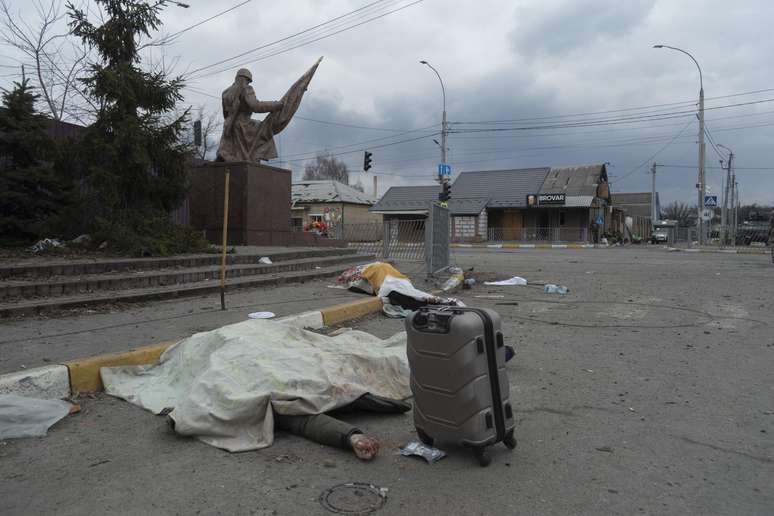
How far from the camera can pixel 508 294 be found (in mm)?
11148

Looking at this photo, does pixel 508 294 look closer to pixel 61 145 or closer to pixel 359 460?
pixel 359 460

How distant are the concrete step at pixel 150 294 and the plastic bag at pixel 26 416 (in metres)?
3.28

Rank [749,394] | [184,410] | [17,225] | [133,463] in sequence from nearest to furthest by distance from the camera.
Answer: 1. [133,463]
2. [184,410]
3. [749,394]
4. [17,225]

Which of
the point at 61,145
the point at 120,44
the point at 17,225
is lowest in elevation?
the point at 17,225

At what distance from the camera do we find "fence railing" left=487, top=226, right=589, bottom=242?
43125mm

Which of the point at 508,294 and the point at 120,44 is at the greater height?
the point at 120,44

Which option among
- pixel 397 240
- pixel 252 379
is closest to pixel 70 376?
pixel 252 379

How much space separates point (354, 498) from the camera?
2898 mm

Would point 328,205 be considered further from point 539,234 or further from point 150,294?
point 150,294

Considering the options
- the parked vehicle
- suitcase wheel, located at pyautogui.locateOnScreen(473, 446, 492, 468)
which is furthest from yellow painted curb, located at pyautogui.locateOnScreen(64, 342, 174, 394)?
the parked vehicle

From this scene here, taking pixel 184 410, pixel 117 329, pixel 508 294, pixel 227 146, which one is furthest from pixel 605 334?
pixel 227 146

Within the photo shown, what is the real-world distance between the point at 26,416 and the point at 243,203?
11306mm

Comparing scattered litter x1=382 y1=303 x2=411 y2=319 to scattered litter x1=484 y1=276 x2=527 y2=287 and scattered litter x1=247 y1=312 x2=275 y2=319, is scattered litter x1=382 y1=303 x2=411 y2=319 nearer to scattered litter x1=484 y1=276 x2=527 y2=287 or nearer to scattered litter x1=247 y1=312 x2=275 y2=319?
scattered litter x1=247 y1=312 x2=275 y2=319

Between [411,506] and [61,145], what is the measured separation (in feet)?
35.9
